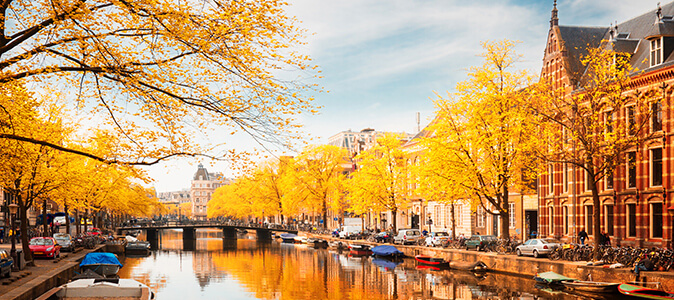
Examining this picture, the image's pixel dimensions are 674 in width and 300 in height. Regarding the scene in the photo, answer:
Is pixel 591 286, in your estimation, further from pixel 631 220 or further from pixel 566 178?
pixel 566 178

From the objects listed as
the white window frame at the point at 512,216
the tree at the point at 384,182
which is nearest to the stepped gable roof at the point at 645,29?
the white window frame at the point at 512,216

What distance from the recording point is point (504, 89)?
48750 mm

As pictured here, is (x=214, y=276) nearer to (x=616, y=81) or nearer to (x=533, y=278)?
(x=533, y=278)

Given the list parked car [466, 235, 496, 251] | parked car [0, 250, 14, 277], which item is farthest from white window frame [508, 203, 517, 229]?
parked car [0, 250, 14, 277]

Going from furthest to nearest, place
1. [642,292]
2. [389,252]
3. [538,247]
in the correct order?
[389,252] → [538,247] → [642,292]

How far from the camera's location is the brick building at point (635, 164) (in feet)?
139

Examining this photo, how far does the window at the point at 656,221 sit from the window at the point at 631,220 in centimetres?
195

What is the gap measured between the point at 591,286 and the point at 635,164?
14.2 m

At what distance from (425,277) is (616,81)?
18404mm

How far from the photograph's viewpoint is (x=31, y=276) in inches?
1332

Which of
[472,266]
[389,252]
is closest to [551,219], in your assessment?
[472,266]

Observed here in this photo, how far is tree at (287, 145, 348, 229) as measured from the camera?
96750mm

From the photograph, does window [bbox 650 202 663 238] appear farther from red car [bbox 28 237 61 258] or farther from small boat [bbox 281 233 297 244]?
small boat [bbox 281 233 297 244]

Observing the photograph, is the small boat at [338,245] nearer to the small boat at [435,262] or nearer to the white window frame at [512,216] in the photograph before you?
the white window frame at [512,216]
